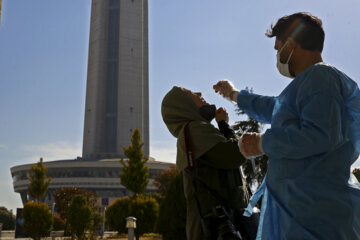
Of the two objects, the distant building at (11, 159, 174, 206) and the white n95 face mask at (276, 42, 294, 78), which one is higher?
the distant building at (11, 159, 174, 206)

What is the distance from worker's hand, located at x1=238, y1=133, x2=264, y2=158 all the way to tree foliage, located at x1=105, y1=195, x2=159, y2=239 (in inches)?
592

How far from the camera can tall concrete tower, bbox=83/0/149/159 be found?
72562 millimetres

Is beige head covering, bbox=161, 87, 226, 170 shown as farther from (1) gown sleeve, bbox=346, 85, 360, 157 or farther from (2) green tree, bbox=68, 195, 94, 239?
(2) green tree, bbox=68, 195, 94, 239

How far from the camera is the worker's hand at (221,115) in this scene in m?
2.61

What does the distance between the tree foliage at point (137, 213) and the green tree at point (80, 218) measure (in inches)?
37.8

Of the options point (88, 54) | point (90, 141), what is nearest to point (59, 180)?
point (90, 141)

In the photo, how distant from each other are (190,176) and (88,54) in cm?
7737

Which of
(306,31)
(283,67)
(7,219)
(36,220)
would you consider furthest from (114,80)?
(306,31)

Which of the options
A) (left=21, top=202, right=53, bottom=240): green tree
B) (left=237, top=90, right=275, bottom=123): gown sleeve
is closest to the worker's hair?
(left=237, top=90, right=275, bottom=123): gown sleeve

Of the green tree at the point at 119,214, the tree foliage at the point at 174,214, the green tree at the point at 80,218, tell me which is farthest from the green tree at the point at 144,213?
the tree foliage at the point at 174,214

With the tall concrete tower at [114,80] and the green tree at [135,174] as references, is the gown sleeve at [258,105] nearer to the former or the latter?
the green tree at [135,174]

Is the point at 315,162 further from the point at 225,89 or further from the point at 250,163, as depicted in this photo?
the point at 250,163

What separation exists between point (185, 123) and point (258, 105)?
0.73 metres

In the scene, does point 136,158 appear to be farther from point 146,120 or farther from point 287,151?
point 146,120
